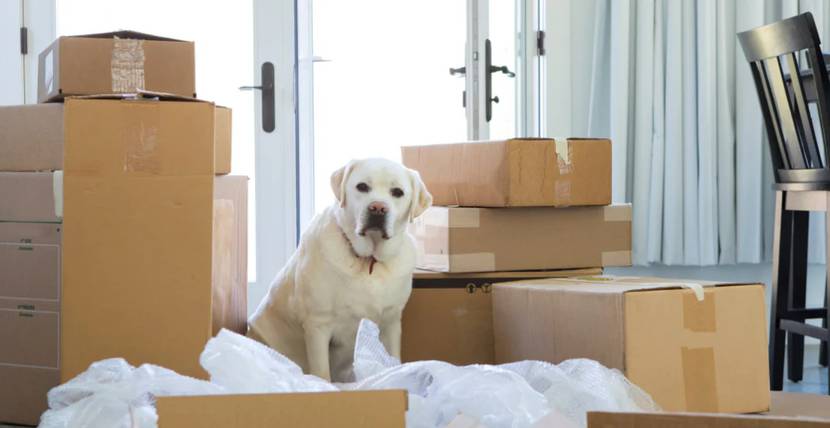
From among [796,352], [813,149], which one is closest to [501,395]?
[813,149]

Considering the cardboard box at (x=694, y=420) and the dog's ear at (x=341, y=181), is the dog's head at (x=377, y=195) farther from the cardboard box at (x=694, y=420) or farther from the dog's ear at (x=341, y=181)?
the cardboard box at (x=694, y=420)

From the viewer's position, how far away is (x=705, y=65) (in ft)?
11.8

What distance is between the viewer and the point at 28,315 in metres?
2.15

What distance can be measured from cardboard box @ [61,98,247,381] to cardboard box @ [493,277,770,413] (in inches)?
29.5

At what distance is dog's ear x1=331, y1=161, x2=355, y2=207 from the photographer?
2.23 m

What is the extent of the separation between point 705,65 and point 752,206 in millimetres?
552

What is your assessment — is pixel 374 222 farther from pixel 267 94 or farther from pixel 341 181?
pixel 267 94

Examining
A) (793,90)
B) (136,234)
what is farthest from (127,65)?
(793,90)

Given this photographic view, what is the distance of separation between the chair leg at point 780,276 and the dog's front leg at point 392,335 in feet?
3.94

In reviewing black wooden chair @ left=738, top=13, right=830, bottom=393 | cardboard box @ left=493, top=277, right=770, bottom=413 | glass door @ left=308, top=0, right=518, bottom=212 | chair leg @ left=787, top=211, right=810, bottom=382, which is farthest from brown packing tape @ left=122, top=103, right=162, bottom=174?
chair leg @ left=787, top=211, right=810, bottom=382

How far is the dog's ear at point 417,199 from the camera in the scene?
7.40ft

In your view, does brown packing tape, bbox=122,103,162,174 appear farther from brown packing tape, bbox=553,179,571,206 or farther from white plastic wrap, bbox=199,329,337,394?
brown packing tape, bbox=553,179,571,206

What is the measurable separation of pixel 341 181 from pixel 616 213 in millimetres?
746

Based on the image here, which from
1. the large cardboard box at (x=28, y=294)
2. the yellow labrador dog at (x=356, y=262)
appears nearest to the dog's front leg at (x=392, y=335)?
the yellow labrador dog at (x=356, y=262)
